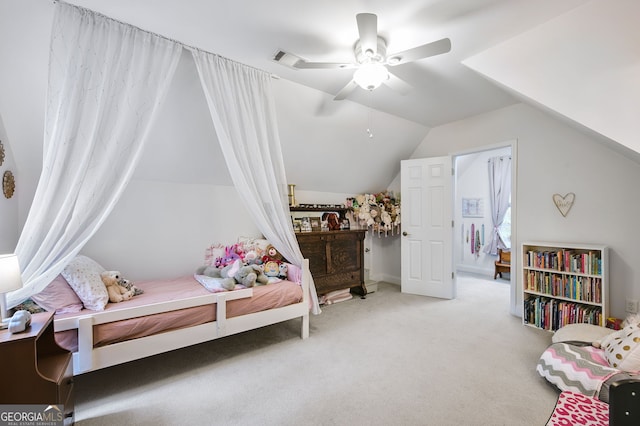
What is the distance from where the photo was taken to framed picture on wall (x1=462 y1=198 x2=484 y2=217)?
19.8 ft

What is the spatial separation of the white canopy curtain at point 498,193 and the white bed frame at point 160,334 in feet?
15.5

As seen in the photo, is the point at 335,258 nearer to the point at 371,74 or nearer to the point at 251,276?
the point at 251,276

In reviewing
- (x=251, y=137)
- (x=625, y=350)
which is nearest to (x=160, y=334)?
(x=251, y=137)

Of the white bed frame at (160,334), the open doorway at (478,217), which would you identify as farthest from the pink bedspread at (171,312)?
the open doorway at (478,217)

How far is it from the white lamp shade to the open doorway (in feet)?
19.1

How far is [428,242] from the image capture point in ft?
14.3

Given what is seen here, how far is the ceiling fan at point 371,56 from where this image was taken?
1765 millimetres

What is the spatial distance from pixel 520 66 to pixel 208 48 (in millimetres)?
2576

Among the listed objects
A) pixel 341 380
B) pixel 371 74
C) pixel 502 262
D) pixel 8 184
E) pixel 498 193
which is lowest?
pixel 341 380

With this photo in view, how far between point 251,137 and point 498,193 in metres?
5.26

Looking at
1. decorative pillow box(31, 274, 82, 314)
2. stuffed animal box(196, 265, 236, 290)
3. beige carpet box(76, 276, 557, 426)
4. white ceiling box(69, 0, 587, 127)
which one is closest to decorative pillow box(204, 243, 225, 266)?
stuffed animal box(196, 265, 236, 290)

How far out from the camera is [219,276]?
2.91 m

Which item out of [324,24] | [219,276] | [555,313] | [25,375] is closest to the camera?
[25,375]

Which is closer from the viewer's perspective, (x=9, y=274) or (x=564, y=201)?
(x=9, y=274)
